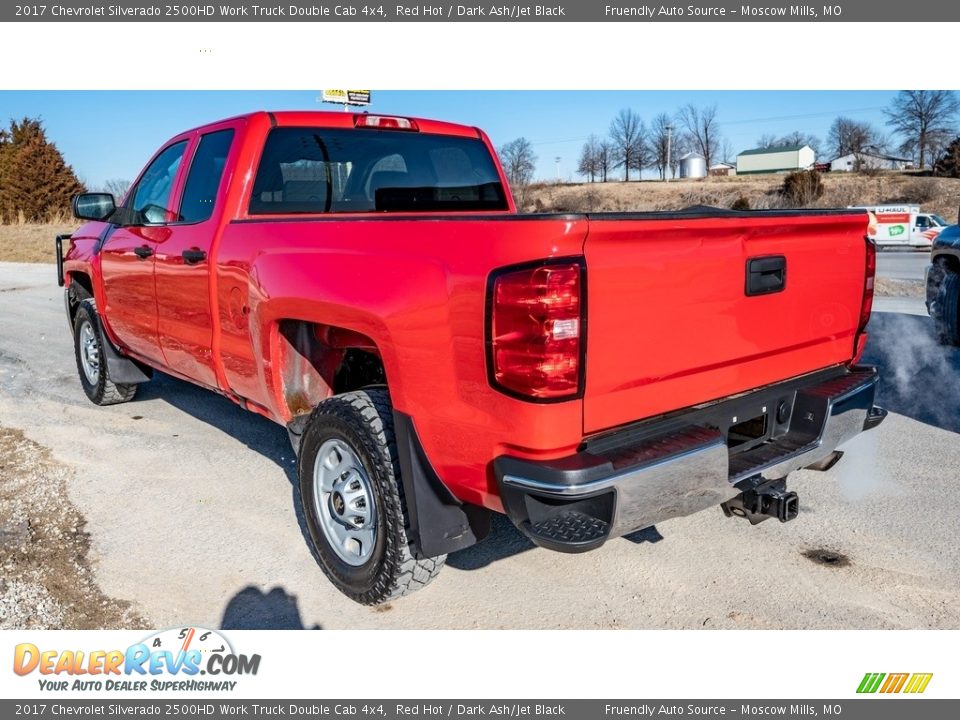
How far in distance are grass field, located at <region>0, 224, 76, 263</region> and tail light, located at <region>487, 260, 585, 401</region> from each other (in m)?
21.4

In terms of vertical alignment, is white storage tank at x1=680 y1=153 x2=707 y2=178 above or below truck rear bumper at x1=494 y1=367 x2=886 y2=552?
above

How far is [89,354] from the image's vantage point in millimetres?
6570

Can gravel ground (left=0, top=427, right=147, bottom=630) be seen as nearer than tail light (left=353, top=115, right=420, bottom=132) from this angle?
Yes

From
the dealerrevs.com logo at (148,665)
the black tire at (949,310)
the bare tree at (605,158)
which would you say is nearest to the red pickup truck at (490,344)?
the dealerrevs.com logo at (148,665)

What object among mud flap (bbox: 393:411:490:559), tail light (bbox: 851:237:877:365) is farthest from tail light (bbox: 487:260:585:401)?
tail light (bbox: 851:237:877:365)

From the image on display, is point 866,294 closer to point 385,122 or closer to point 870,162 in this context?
point 385,122

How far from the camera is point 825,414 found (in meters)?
3.26

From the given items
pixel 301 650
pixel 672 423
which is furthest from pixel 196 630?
pixel 672 423

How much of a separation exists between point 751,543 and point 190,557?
270cm

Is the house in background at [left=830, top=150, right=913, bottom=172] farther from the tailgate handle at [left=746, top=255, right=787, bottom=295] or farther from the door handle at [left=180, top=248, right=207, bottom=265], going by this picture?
the door handle at [left=180, top=248, right=207, bottom=265]

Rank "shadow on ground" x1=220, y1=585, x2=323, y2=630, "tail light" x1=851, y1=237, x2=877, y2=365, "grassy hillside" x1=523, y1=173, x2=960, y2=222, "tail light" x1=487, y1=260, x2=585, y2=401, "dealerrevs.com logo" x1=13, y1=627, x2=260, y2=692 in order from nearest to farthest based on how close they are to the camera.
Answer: "tail light" x1=487, y1=260, x2=585, y2=401 → "dealerrevs.com logo" x1=13, y1=627, x2=260, y2=692 → "shadow on ground" x1=220, y1=585, x2=323, y2=630 → "tail light" x1=851, y1=237, x2=877, y2=365 → "grassy hillside" x1=523, y1=173, x2=960, y2=222

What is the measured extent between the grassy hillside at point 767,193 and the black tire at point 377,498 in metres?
41.1

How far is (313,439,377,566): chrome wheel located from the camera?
3.27m

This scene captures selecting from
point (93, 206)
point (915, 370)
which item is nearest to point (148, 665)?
point (93, 206)
